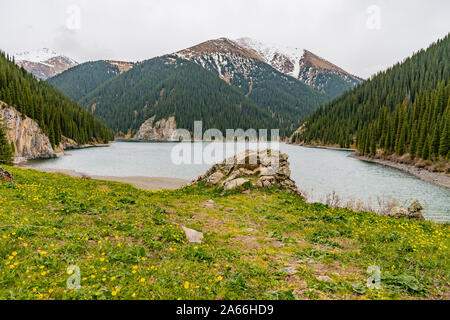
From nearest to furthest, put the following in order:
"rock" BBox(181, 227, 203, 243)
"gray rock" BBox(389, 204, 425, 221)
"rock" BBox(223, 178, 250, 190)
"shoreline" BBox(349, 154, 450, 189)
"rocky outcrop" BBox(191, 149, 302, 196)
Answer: "rock" BBox(181, 227, 203, 243), "gray rock" BBox(389, 204, 425, 221), "rock" BBox(223, 178, 250, 190), "rocky outcrop" BBox(191, 149, 302, 196), "shoreline" BBox(349, 154, 450, 189)

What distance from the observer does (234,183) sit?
856 inches

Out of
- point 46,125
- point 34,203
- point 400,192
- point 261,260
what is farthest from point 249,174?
point 46,125

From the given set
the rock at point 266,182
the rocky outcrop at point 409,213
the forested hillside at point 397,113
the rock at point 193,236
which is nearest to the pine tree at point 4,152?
the rock at point 266,182

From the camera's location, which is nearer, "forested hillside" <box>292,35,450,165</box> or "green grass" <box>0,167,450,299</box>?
"green grass" <box>0,167,450,299</box>

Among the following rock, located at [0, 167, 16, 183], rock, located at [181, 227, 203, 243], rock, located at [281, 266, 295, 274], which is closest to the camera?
rock, located at [281, 266, 295, 274]

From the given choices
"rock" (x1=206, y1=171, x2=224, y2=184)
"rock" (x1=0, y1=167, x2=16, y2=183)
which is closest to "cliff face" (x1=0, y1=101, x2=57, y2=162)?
"rock" (x1=0, y1=167, x2=16, y2=183)

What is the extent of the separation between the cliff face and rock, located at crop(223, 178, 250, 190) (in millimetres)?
71668

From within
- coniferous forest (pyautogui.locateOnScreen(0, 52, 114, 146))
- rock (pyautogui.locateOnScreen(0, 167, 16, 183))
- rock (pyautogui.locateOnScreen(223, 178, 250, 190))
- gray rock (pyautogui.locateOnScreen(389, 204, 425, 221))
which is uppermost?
coniferous forest (pyautogui.locateOnScreen(0, 52, 114, 146))

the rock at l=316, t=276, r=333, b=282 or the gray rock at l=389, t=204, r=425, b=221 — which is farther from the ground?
the rock at l=316, t=276, r=333, b=282

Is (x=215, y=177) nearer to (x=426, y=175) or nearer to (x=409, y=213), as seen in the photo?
(x=409, y=213)

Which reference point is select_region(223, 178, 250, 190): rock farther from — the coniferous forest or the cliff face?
the coniferous forest

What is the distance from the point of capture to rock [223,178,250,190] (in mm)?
21500

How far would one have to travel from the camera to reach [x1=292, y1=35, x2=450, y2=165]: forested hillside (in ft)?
219
